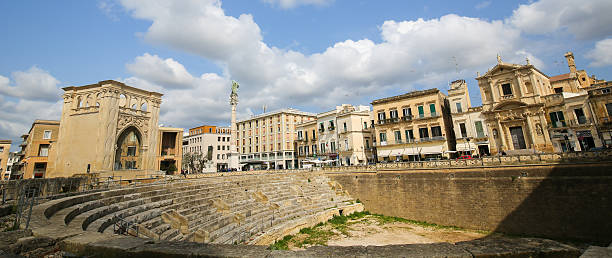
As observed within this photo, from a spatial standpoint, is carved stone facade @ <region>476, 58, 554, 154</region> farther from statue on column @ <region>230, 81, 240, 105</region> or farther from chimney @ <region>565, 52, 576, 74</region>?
statue on column @ <region>230, 81, 240, 105</region>

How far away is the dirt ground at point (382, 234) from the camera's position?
16.5 m

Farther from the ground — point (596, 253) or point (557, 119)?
point (557, 119)

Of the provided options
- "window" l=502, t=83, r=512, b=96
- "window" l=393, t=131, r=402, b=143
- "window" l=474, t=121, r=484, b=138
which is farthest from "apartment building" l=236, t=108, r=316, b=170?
"window" l=502, t=83, r=512, b=96

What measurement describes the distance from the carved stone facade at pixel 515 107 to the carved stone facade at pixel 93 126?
4382cm

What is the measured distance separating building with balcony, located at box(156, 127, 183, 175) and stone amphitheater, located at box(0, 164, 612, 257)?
22078 mm

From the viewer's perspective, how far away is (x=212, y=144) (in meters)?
69.2

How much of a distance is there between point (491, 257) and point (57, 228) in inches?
329

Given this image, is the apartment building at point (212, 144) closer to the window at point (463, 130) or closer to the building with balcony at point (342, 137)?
the building with balcony at point (342, 137)

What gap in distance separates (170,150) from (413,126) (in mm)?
37411

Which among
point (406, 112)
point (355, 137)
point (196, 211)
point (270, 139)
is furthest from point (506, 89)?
point (270, 139)

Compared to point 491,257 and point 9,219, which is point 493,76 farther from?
point 9,219

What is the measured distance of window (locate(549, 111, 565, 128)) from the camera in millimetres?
26859

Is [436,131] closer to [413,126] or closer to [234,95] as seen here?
[413,126]

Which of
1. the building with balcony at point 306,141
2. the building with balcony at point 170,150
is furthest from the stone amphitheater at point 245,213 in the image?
the building with balcony at point 170,150
